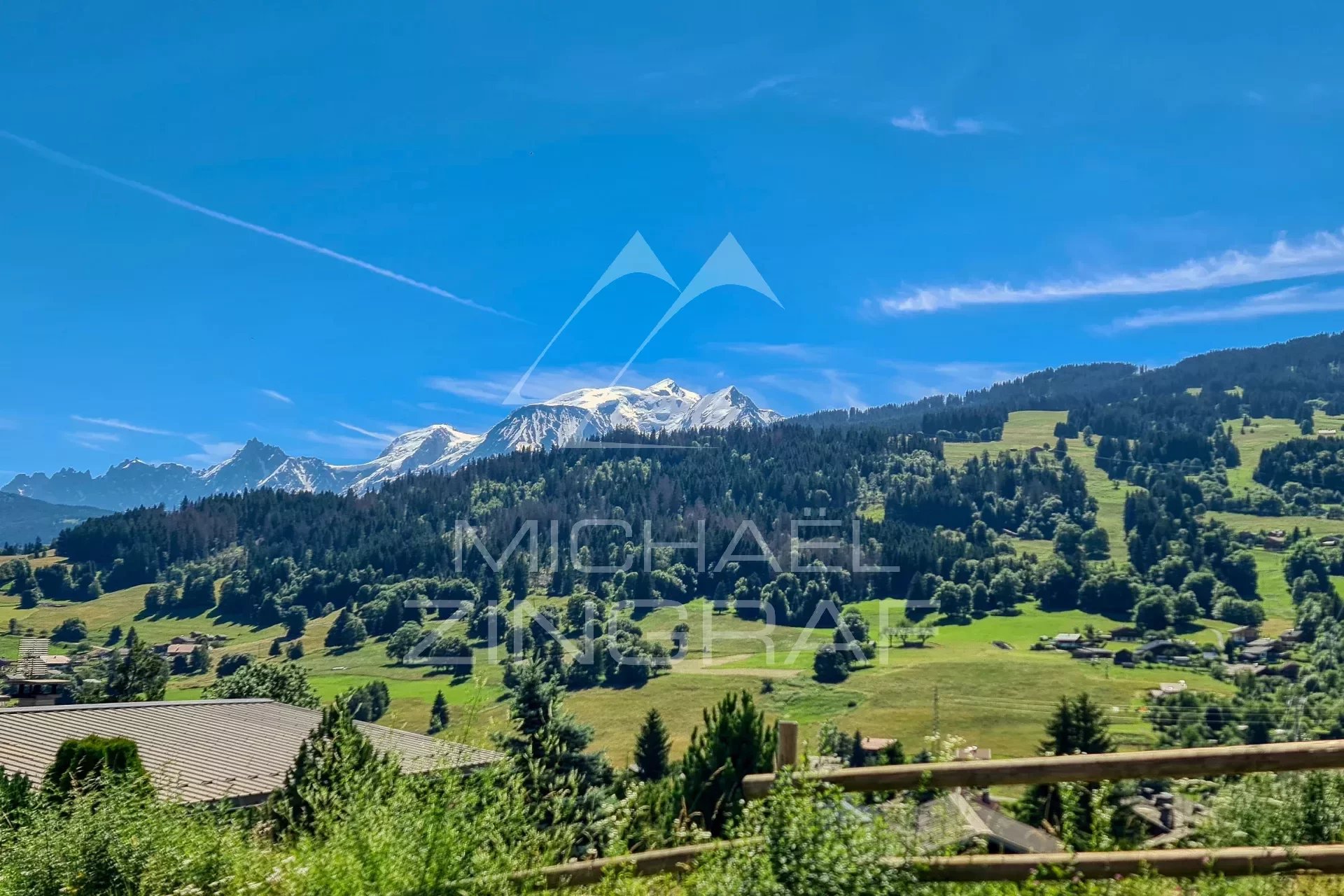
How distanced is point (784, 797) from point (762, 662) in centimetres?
16332

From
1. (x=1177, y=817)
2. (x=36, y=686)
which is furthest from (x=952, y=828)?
(x=36, y=686)

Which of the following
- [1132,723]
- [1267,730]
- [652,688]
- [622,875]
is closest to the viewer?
[622,875]

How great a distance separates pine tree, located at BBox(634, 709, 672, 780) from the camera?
53781 millimetres

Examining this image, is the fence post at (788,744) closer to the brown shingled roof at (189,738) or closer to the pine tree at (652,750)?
the brown shingled roof at (189,738)

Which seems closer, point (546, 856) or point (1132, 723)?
point (546, 856)

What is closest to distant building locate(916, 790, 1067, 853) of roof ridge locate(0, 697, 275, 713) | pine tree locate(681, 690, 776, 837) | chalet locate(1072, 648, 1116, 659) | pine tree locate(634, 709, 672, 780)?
pine tree locate(681, 690, 776, 837)

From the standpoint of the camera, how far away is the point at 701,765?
29906 millimetres

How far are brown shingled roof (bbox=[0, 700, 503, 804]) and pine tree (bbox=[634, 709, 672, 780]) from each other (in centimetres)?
2161

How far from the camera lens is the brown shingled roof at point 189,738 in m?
25.3

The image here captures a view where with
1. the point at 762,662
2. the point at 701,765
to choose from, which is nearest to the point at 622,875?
the point at 701,765

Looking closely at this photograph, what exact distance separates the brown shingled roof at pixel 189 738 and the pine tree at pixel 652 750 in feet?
70.9

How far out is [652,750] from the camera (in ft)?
180

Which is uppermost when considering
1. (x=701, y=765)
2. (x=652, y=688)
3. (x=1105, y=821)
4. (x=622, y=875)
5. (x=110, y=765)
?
(x=1105, y=821)

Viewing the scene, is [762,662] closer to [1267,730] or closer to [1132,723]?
[1132,723]
